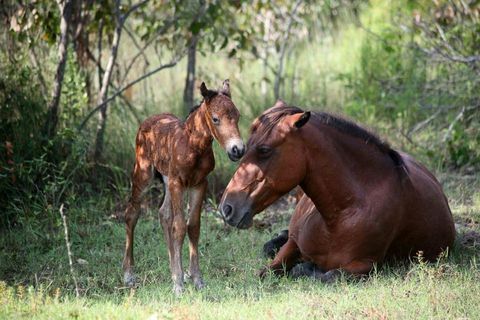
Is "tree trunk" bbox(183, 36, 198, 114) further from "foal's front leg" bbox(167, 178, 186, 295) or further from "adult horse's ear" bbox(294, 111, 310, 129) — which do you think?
"adult horse's ear" bbox(294, 111, 310, 129)

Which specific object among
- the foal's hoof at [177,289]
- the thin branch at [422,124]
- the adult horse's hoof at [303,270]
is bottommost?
the thin branch at [422,124]

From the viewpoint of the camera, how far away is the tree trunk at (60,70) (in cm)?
895

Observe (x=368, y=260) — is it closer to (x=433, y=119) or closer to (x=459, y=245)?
(x=459, y=245)

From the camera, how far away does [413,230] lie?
20.9ft

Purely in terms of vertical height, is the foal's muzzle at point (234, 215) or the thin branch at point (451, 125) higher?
the foal's muzzle at point (234, 215)

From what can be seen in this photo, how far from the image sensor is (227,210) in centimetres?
582

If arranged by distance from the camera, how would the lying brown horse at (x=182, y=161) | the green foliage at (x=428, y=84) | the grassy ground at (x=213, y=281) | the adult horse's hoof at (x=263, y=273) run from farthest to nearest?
the green foliage at (x=428, y=84) < the adult horse's hoof at (x=263, y=273) < the lying brown horse at (x=182, y=161) < the grassy ground at (x=213, y=281)

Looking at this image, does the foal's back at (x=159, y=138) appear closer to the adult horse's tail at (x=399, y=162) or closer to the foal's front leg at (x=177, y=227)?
the foal's front leg at (x=177, y=227)

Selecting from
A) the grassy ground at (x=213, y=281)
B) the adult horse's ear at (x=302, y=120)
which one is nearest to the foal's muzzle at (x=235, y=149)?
the adult horse's ear at (x=302, y=120)

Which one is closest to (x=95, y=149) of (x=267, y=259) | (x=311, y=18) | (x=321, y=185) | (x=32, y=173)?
(x=32, y=173)

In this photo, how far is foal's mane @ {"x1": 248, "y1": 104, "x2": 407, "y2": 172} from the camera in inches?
236

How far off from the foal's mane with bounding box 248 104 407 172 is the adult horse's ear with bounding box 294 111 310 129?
174 mm

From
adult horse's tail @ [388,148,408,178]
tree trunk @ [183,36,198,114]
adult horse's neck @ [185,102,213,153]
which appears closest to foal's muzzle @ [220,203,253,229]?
adult horse's neck @ [185,102,213,153]

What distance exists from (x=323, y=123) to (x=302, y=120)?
14.6 inches
